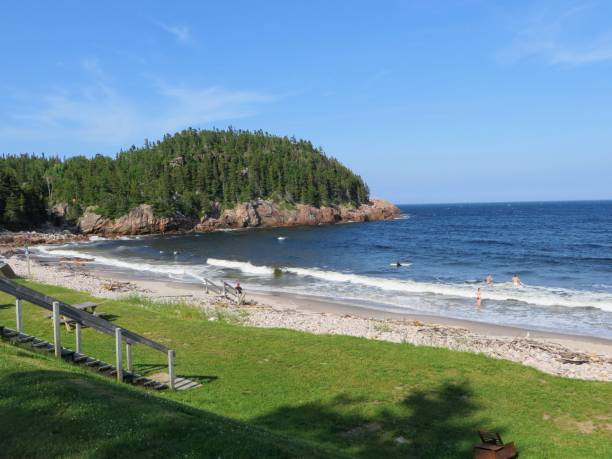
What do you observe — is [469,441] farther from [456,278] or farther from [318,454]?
[456,278]

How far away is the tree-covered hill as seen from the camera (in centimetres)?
10694

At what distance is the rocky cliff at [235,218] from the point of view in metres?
104

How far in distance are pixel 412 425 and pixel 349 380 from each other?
10.9 ft

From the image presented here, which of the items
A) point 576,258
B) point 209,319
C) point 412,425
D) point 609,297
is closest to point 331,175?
point 576,258

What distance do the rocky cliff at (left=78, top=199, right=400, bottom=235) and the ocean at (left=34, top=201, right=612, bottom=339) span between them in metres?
13.3

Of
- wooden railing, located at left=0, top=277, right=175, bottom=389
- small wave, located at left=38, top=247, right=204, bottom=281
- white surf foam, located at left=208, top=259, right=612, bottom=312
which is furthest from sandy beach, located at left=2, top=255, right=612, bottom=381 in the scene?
wooden railing, located at left=0, top=277, right=175, bottom=389

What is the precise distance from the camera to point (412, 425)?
11.4 m

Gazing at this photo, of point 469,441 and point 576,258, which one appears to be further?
point 576,258

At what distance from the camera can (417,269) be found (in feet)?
169

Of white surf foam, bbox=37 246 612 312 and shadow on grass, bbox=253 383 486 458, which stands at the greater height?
shadow on grass, bbox=253 383 486 458

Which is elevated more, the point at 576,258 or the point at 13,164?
the point at 13,164

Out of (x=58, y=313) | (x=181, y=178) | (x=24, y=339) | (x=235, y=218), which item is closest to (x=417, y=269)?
(x=24, y=339)

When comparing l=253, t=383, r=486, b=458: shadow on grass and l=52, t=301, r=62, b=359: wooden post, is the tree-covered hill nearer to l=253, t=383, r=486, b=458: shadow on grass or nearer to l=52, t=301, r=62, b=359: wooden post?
l=52, t=301, r=62, b=359: wooden post

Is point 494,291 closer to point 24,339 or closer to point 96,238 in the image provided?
point 24,339
